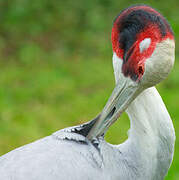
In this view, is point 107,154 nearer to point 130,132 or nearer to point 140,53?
point 130,132

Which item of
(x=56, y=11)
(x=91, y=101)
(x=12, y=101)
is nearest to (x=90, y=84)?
(x=91, y=101)

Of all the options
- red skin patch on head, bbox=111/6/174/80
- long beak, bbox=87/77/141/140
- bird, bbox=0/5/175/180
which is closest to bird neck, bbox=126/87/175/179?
bird, bbox=0/5/175/180

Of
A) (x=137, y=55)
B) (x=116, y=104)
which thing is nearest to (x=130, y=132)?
(x=116, y=104)

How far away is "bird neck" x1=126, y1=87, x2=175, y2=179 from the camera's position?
295 cm

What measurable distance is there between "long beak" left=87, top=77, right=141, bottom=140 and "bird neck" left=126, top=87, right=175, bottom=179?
0.17m

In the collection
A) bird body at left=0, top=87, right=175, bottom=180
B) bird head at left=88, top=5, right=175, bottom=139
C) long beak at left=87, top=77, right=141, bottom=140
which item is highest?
bird head at left=88, top=5, right=175, bottom=139

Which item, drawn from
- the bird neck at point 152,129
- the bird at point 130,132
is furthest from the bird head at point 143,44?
the bird neck at point 152,129

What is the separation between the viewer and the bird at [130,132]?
2664mm

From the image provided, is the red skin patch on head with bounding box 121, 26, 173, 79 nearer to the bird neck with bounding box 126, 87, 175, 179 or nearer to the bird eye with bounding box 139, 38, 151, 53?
the bird eye with bounding box 139, 38, 151, 53

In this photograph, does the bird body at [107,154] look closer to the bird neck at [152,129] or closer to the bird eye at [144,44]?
the bird neck at [152,129]

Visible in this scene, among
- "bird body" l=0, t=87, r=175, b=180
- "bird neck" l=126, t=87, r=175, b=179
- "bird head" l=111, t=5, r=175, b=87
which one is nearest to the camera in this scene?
"bird head" l=111, t=5, r=175, b=87

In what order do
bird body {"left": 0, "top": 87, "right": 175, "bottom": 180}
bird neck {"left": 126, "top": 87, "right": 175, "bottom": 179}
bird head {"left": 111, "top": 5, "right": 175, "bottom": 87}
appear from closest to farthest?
1. bird head {"left": 111, "top": 5, "right": 175, "bottom": 87}
2. bird body {"left": 0, "top": 87, "right": 175, "bottom": 180}
3. bird neck {"left": 126, "top": 87, "right": 175, "bottom": 179}

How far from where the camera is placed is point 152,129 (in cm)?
298

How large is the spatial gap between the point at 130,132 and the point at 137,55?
613 mm
